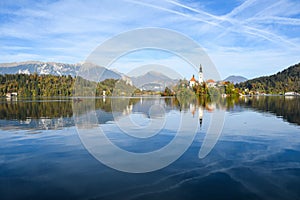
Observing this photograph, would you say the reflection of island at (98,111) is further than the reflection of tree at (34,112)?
No

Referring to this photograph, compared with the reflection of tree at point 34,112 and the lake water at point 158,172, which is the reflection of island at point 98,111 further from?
the lake water at point 158,172

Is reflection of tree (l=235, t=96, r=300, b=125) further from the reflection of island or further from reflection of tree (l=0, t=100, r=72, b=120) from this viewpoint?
reflection of tree (l=0, t=100, r=72, b=120)

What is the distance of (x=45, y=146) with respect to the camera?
53.2 ft

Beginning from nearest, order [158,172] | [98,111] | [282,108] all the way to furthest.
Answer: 1. [158,172]
2. [98,111]
3. [282,108]

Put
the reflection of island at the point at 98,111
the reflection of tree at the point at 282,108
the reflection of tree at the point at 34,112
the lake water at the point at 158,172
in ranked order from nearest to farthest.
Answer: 1. the lake water at the point at 158,172
2. the reflection of island at the point at 98,111
3. the reflection of tree at the point at 282,108
4. the reflection of tree at the point at 34,112

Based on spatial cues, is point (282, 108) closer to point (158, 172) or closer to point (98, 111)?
point (98, 111)

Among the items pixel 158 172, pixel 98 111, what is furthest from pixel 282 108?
pixel 158 172

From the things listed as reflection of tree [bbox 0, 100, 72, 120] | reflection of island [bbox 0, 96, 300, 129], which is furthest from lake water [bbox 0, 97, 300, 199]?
reflection of tree [bbox 0, 100, 72, 120]

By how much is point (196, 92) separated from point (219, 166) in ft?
429

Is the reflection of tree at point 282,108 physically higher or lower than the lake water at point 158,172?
higher

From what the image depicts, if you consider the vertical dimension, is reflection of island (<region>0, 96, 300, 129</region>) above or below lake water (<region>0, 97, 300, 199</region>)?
above

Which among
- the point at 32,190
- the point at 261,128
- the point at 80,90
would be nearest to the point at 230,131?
the point at 261,128

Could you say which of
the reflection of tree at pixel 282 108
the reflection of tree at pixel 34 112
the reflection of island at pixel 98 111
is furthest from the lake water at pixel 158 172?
the reflection of tree at pixel 34 112

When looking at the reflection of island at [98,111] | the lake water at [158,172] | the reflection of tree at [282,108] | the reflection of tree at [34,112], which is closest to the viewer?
the lake water at [158,172]
